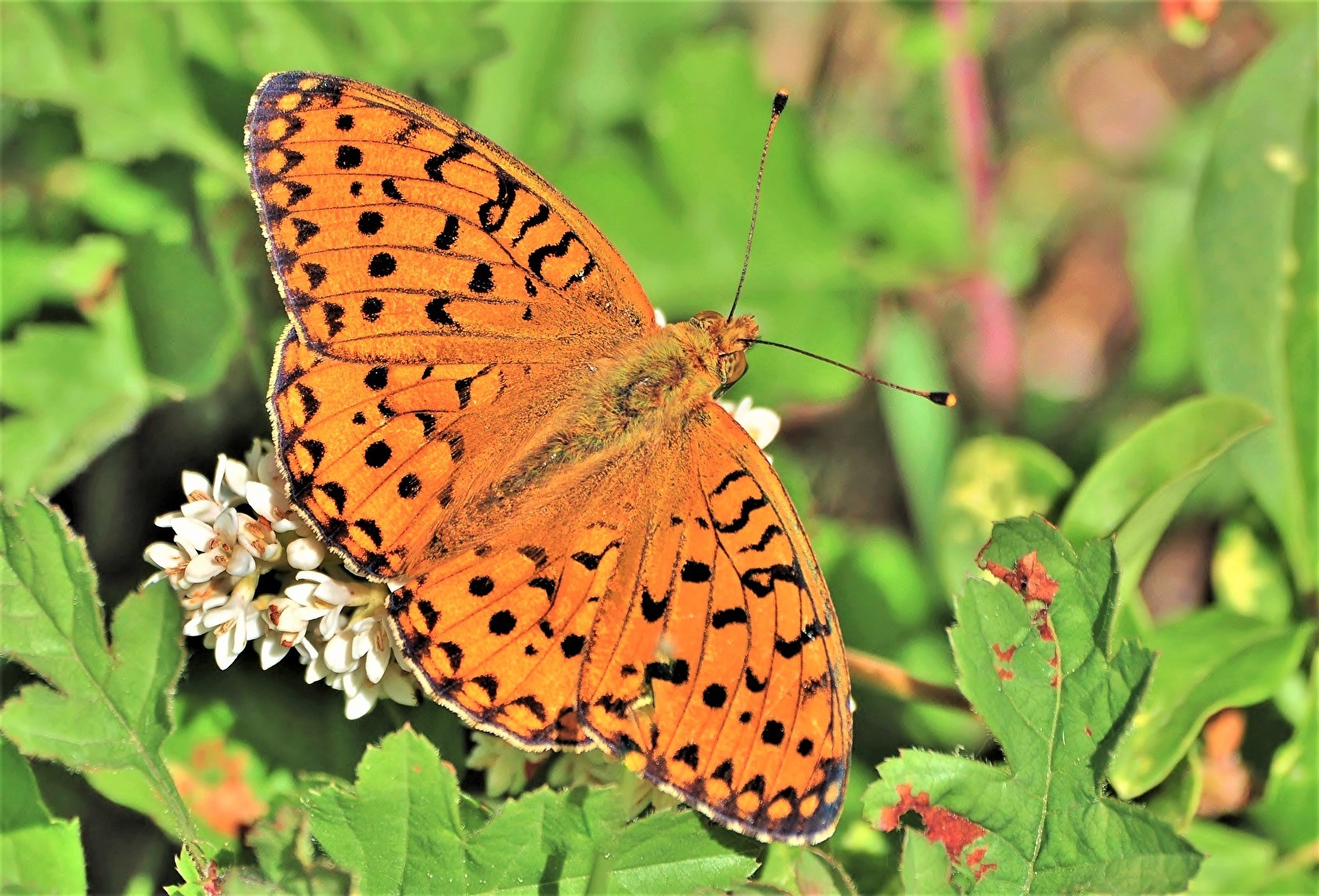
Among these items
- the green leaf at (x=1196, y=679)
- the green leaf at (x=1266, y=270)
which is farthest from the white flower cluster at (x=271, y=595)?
the green leaf at (x=1266, y=270)

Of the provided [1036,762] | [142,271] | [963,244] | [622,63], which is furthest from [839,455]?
[142,271]

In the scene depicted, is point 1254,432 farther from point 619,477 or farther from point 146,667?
point 146,667

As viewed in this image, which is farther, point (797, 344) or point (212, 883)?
point (797, 344)

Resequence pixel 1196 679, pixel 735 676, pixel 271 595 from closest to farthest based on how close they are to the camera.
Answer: pixel 735 676, pixel 271 595, pixel 1196 679

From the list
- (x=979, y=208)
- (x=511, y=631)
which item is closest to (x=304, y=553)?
(x=511, y=631)

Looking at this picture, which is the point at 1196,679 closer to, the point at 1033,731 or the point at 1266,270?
the point at 1033,731

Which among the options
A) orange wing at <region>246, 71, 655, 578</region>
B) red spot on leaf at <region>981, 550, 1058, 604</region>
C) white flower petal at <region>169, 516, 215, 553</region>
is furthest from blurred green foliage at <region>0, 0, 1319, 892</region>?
orange wing at <region>246, 71, 655, 578</region>
